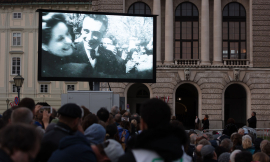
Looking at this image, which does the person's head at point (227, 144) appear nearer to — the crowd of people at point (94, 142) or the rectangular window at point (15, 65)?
the crowd of people at point (94, 142)

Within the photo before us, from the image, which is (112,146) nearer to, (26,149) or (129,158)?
(129,158)

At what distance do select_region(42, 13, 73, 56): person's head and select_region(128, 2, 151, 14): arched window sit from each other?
18788 millimetres

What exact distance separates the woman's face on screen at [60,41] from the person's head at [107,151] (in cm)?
1650

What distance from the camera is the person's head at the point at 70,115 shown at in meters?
5.70

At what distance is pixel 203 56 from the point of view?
3838 centimetres

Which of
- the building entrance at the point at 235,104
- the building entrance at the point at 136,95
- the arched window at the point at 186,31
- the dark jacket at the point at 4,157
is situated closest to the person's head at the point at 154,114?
the dark jacket at the point at 4,157

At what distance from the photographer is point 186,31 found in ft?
130

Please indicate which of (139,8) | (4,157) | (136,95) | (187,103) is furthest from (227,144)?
(187,103)

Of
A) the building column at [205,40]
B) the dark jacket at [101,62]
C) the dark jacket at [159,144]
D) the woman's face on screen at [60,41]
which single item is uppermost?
the building column at [205,40]

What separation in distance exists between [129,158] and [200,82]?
3492cm

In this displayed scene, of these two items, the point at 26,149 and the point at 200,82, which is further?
the point at 200,82

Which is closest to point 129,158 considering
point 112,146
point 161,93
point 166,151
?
point 166,151

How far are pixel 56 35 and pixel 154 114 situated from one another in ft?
59.3

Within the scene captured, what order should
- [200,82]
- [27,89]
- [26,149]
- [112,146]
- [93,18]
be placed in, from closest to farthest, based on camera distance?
[26,149] < [112,146] < [93,18] < [200,82] < [27,89]
